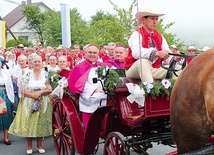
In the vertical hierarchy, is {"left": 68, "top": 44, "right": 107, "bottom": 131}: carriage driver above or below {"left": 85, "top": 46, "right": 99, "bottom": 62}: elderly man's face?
below

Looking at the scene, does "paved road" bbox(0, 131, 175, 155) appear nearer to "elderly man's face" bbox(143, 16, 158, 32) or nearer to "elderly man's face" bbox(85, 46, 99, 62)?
"elderly man's face" bbox(85, 46, 99, 62)

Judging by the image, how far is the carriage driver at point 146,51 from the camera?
377 cm

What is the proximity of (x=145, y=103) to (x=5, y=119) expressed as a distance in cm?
405

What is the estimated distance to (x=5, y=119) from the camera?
6.66 meters

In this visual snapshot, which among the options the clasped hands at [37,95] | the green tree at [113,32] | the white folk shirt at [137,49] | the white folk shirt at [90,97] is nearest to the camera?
the white folk shirt at [137,49]

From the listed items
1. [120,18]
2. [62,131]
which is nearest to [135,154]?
[62,131]

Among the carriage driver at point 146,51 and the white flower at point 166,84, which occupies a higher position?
the carriage driver at point 146,51

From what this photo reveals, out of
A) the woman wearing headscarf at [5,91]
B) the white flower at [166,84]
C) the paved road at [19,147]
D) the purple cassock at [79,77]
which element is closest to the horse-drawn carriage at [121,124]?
the white flower at [166,84]

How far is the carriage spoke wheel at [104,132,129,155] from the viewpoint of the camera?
3.69m

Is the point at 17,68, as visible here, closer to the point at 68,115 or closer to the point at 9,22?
the point at 68,115

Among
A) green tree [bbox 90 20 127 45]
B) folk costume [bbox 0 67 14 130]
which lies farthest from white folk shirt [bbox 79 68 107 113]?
green tree [bbox 90 20 127 45]

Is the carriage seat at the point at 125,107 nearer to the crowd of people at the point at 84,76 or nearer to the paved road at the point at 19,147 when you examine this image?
the crowd of people at the point at 84,76

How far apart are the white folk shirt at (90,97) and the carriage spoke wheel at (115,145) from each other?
645mm

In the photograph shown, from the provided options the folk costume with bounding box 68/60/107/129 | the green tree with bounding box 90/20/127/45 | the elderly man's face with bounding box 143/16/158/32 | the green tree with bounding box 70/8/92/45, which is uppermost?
the green tree with bounding box 70/8/92/45
